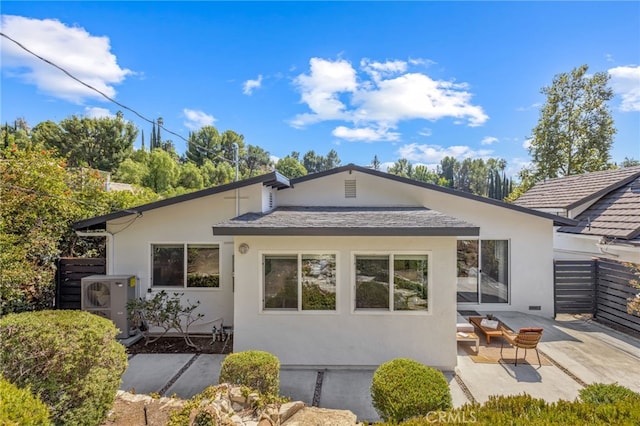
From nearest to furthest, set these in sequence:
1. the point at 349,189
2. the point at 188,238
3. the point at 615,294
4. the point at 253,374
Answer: the point at 253,374 → the point at 188,238 → the point at 615,294 → the point at 349,189

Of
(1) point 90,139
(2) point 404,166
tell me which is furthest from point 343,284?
(2) point 404,166

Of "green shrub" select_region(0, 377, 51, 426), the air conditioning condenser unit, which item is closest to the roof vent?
the air conditioning condenser unit

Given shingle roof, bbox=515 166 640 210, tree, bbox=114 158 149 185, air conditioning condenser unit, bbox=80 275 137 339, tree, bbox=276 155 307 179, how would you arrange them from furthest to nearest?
tree, bbox=276 155 307 179
tree, bbox=114 158 149 185
shingle roof, bbox=515 166 640 210
air conditioning condenser unit, bbox=80 275 137 339

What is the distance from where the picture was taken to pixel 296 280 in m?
6.96

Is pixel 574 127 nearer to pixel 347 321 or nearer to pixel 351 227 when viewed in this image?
pixel 351 227

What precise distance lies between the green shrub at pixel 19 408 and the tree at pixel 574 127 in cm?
3318

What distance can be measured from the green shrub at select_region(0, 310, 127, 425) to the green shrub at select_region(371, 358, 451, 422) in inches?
148

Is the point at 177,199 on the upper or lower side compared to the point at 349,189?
lower

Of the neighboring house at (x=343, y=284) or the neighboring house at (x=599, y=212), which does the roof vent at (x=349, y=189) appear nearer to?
the neighboring house at (x=343, y=284)

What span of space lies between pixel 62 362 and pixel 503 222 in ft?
38.4

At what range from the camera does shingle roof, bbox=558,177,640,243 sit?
10.1 meters

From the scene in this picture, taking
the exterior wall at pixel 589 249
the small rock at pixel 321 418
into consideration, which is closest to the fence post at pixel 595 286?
the exterior wall at pixel 589 249

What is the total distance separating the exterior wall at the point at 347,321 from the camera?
6.69 m

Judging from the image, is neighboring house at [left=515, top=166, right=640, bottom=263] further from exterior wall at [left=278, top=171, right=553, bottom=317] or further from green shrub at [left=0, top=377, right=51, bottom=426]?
green shrub at [left=0, top=377, right=51, bottom=426]
